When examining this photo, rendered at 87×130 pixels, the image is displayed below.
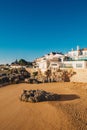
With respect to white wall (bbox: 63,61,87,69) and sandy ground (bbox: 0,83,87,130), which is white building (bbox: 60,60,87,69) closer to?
white wall (bbox: 63,61,87,69)

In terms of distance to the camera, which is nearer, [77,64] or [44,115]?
[44,115]

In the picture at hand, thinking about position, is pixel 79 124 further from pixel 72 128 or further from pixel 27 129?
pixel 27 129

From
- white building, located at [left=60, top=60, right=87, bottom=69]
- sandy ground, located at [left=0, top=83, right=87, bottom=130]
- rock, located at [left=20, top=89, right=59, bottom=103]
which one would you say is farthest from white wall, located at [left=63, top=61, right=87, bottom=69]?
rock, located at [left=20, top=89, right=59, bottom=103]

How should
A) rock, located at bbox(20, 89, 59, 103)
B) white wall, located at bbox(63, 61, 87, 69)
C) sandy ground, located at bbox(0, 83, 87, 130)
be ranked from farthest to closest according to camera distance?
1. white wall, located at bbox(63, 61, 87, 69)
2. rock, located at bbox(20, 89, 59, 103)
3. sandy ground, located at bbox(0, 83, 87, 130)

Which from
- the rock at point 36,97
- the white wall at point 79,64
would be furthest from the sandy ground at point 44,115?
the white wall at point 79,64

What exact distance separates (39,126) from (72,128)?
3268mm

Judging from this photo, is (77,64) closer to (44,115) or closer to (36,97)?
(36,97)

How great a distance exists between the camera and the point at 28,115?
20.4m

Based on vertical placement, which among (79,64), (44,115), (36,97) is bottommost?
(44,115)

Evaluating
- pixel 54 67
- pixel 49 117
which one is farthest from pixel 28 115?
pixel 54 67

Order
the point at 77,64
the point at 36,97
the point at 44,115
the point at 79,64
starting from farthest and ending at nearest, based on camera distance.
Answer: the point at 77,64 → the point at 79,64 → the point at 36,97 → the point at 44,115

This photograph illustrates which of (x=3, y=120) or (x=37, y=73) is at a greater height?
(x=37, y=73)

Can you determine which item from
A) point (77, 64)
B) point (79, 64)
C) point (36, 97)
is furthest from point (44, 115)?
point (77, 64)

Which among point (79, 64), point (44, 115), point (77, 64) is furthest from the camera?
point (77, 64)
